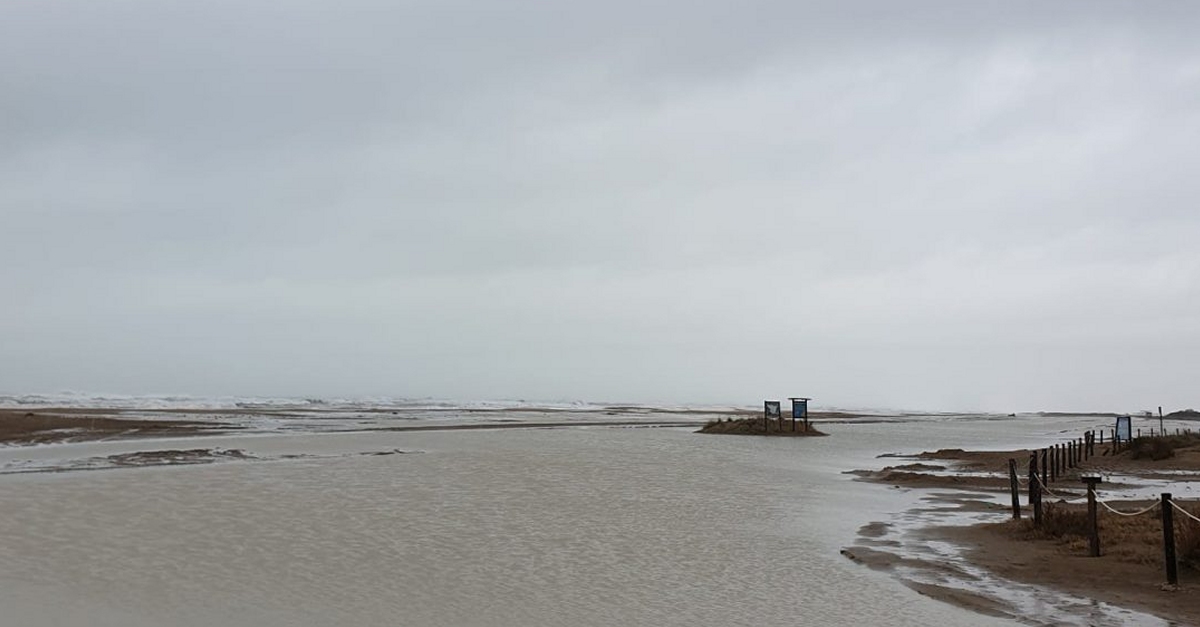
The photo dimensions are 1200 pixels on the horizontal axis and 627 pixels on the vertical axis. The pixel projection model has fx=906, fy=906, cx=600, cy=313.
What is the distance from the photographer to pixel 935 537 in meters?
15.1

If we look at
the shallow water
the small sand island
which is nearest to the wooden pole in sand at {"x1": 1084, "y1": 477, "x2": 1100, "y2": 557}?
the shallow water

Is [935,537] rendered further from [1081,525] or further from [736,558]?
[736,558]

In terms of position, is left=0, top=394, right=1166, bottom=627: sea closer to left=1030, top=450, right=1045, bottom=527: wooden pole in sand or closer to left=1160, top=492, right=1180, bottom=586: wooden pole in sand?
left=1160, top=492, right=1180, bottom=586: wooden pole in sand

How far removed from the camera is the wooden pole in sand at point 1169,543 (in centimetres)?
1038

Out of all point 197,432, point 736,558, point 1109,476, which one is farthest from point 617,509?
point 197,432

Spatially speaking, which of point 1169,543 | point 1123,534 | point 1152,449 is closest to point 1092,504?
point 1169,543

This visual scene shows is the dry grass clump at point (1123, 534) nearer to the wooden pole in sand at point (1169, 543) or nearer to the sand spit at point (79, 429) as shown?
the wooden pole in sand at point (1169, 543)

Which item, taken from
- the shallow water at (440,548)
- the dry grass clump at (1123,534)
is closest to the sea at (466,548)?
the shallow water at (440,548)

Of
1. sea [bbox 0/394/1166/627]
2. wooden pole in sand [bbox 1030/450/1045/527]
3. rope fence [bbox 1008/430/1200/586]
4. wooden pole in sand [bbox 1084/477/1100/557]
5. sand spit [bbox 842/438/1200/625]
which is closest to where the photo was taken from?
sea [bbox 0/394/1166/627]

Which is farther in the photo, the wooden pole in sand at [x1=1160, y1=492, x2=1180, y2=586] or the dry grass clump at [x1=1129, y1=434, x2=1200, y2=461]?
the dry grass clump at [x1=1129, y1=434, x2=1200, y2=461]

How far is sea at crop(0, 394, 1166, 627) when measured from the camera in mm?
9695

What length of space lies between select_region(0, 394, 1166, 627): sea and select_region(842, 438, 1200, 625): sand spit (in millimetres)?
142

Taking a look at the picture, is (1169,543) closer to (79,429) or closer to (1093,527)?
(1093,527)

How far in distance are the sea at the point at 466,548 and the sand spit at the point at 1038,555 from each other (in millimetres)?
142
